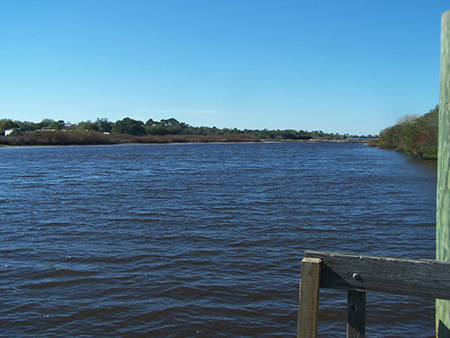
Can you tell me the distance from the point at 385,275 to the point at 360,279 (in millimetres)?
175

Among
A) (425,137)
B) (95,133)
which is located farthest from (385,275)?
(95,133)

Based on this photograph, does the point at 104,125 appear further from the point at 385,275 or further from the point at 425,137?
the point at 385,275

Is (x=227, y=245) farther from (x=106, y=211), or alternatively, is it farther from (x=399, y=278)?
(x=399, y=278)

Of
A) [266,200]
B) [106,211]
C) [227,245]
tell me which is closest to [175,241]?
[227,245]

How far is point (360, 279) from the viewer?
123 inches

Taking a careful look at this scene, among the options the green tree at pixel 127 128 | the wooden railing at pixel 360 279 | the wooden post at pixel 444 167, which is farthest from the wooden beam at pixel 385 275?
the green tree at pixel 127 128

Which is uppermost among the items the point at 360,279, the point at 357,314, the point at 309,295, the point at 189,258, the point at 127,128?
the point at 127,128

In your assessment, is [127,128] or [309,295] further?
[127,128]

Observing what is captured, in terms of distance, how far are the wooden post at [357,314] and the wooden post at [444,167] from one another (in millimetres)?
674

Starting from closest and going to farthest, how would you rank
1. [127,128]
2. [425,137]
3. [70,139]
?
[425,137], [70,139], [127,128]

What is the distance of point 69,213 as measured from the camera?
52.3 feet

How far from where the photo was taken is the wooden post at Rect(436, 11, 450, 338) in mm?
3176

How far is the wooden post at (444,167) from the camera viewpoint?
10.4 feet

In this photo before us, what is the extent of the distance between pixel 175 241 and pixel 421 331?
6.59m
